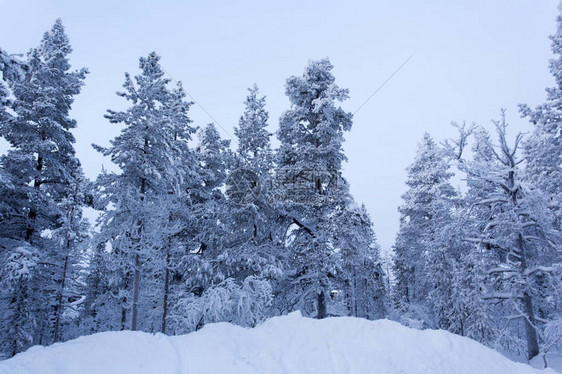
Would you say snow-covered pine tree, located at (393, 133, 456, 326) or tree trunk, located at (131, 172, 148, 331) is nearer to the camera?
tree trunk, located at (131, 172, 148, 331)

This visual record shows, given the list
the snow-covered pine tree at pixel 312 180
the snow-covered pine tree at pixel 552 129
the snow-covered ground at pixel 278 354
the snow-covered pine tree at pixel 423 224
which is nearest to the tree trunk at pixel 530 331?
the snow-covered pine tree at pixel 552 129

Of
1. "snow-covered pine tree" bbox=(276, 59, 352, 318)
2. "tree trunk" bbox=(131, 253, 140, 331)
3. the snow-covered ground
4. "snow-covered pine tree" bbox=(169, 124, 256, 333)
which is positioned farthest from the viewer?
"snow-covered pine tree" bbox=(276, 59, 352, 318)

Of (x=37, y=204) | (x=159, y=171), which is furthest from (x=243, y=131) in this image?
(x=37, y=204)

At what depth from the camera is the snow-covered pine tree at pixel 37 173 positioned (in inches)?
571

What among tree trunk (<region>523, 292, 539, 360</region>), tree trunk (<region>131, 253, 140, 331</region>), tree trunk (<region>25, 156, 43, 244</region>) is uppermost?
tree trunk (<region>25, 156, 43, 244</region>)

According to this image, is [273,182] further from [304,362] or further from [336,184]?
[304,362]

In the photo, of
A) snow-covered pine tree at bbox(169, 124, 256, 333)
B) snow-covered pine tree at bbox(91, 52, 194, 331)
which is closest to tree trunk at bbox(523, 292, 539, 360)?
snow-covered pine tree at bbox(169, 124, 256, 333)

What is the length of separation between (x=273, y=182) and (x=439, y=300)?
1374 centimetres

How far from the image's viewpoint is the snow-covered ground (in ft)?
24.6

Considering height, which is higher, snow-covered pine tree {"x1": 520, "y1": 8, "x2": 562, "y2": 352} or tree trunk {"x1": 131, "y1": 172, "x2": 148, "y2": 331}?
snow-covered pine tree {"x1": 520, "y1": 8, "x2": 562, "y2": 352}

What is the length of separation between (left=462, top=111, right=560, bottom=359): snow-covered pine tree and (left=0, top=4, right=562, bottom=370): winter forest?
7 centimetres

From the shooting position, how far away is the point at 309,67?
17953 millimetres

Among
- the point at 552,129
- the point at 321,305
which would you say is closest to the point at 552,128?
the point at 552,129

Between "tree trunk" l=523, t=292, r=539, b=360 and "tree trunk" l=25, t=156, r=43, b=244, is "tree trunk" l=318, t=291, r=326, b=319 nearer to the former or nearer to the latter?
"tree trunk" l=523, t=292, r=539, b=360
